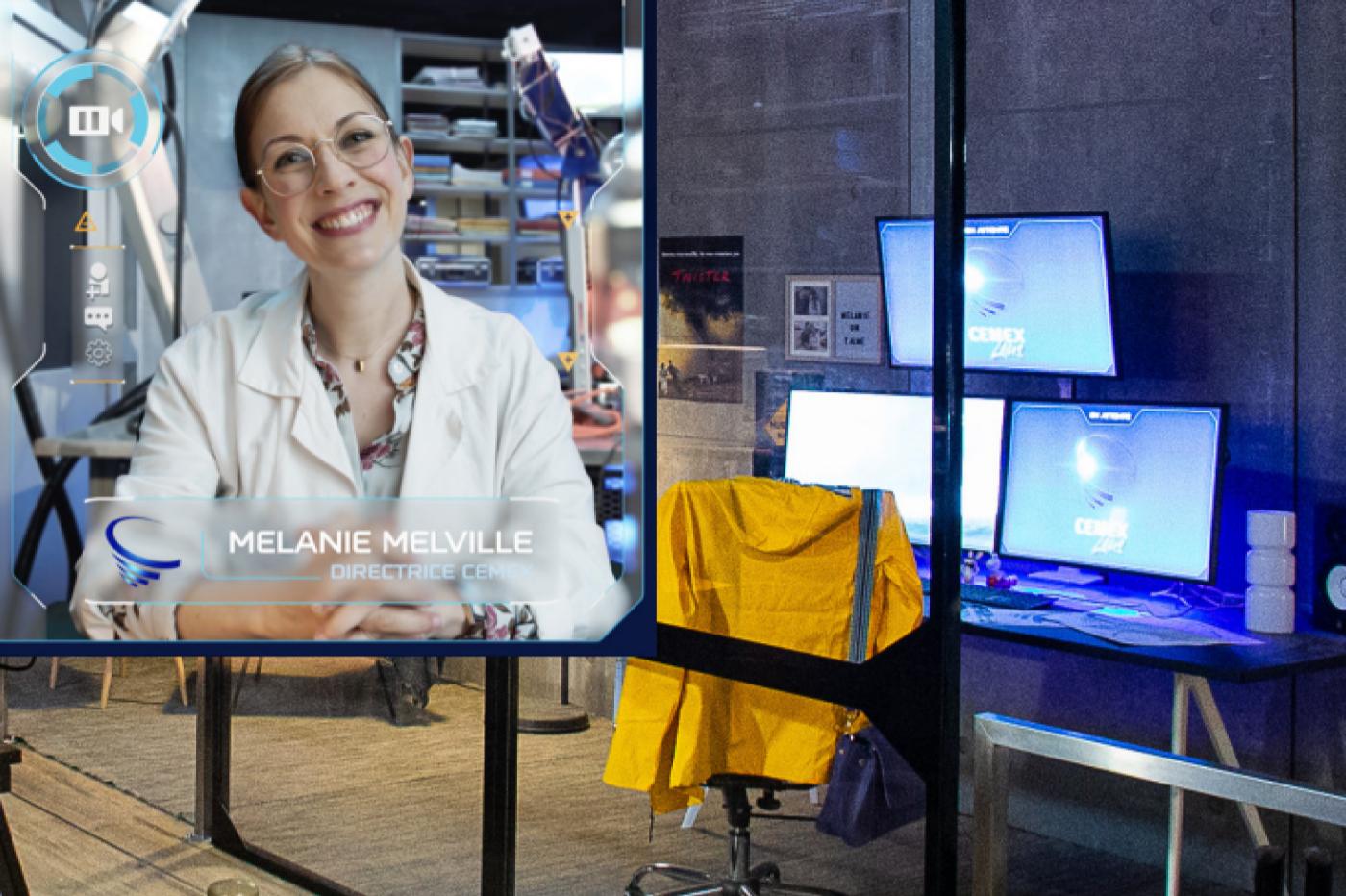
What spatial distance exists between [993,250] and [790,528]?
1193mm

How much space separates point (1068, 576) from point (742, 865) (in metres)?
1.15

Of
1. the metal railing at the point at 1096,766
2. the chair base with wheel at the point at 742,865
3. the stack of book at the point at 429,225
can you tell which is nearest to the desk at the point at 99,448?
the stack of book at the point at 429,225

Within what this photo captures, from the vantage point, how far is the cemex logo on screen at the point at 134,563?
262 centimetres

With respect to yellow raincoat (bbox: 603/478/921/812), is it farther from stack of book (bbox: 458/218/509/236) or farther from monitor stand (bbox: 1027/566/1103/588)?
monitor stand (bbox: 1027/566/1103/588)

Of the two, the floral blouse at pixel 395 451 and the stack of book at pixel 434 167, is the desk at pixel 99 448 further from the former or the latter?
the stack of book at pixel 434 167

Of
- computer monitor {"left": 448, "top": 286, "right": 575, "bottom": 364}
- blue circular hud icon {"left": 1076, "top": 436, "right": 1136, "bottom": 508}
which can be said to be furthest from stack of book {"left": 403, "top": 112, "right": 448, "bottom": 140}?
blue circular hud icon {"left": 1076, "top": 436, "right": 1136, "bottom": 508}

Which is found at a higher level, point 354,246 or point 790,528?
point 354,246

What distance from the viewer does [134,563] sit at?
2.63m

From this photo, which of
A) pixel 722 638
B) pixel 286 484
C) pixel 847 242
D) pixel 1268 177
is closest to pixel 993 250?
pixel 1268 177

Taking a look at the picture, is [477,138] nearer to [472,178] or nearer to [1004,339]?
[472,178]

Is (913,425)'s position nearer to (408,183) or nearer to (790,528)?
(790,528)

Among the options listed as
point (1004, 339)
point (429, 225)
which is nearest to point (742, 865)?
point (429, 225)

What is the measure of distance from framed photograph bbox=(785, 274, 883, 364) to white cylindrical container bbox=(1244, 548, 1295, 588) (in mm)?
1128

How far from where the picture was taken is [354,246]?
8.84 ft
